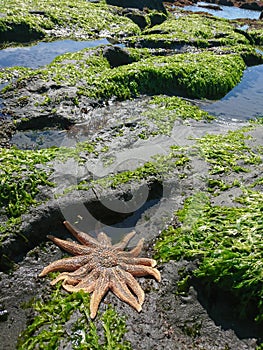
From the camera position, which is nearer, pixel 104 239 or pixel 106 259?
pixel 106 259

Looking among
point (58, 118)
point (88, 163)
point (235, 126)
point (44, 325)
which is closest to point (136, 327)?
point (44, 325)

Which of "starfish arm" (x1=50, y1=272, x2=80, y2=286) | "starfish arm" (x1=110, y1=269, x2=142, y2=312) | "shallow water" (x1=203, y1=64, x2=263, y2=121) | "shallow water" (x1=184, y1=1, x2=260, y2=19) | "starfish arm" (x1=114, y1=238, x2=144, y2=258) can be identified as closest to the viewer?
"starfish arm" (x1=110, y1=269, x2=142, y2=312)

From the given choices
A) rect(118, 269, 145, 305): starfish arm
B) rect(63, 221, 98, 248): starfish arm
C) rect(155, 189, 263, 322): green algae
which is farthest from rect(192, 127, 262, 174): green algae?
rect(118, 269, 145, 305): starfish arm

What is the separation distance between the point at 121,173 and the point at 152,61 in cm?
669

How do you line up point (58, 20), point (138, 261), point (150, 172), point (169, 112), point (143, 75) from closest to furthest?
1. point (138, 261)
2. point (150, 172)
3. point (169, 112)
4. point (143, 75)
5. point (58, 20)

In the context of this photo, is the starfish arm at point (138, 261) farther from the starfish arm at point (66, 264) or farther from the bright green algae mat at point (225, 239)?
the starfish arm at point (66, 264)

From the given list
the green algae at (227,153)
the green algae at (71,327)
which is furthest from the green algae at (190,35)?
the green algae at (71,327)

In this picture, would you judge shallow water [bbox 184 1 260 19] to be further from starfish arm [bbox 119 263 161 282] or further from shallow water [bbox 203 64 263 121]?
starfish arm [bbox 119 263 161 282]

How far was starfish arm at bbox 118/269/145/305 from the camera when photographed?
412 centimetres

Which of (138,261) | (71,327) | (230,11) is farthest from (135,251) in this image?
(230,11)

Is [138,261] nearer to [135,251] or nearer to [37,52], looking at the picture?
[135,251]

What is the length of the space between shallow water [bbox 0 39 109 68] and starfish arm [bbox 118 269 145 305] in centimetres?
834

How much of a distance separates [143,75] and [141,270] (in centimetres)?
723

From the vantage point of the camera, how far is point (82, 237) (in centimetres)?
476
